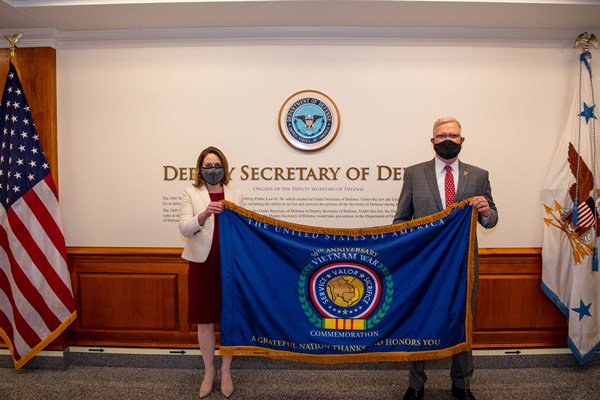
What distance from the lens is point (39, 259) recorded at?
9.11 ft

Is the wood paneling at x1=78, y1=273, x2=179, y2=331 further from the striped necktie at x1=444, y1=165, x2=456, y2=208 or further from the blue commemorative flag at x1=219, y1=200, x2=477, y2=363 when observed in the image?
the striped necktie at x1=444, y1=165, x2=456, y2=208

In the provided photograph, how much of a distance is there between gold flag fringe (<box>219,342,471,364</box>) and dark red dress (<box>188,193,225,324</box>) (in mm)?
304

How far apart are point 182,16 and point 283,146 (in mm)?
1147

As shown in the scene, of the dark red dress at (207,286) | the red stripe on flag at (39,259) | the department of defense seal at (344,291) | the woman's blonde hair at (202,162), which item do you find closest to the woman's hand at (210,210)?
the dark red dress at (207,286)

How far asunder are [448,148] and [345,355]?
1295 millimetres

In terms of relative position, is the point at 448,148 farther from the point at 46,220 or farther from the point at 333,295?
the point at 46,220

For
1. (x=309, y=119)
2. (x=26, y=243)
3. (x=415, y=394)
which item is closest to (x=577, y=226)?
(x=415, y=394)

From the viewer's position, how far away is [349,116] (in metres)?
2.95

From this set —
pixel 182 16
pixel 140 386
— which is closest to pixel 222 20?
pixel 182 16

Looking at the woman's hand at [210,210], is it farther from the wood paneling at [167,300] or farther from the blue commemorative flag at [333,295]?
the wood paneling at [167,300]

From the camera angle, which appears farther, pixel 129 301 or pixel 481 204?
pixel 129 301

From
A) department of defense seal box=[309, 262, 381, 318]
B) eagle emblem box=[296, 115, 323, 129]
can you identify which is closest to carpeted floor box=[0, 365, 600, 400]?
department of defense seal box=[309, 262, 381, 318]

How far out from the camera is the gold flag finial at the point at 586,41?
284 centimetres

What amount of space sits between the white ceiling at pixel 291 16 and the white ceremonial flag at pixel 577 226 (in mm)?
566
